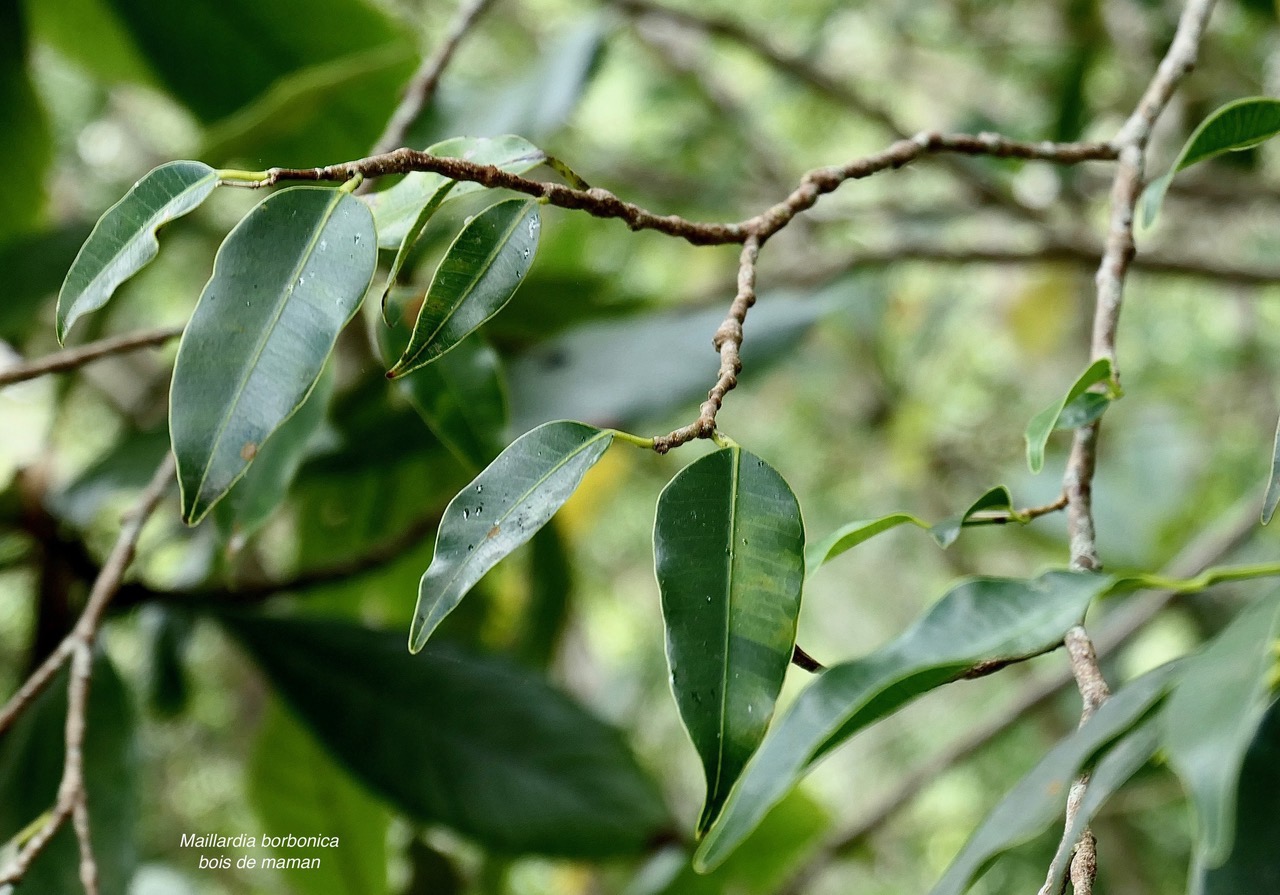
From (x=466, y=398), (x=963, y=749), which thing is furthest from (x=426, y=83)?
(x=963, y=749)

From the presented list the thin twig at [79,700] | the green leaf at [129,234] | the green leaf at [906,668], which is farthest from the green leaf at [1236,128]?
the thin twig at [79,700]

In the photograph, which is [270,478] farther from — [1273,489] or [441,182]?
[1273,489]

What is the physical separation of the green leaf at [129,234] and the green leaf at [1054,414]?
23 centimetres

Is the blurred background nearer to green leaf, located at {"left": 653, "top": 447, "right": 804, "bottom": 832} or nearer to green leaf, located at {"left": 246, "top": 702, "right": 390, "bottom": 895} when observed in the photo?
green leaf, located at {"left": 246, "top": 702, "right": 390, "bottom": 895}

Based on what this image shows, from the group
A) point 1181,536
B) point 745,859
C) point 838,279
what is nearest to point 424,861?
point 745,859

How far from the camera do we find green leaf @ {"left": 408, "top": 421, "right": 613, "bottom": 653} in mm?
271

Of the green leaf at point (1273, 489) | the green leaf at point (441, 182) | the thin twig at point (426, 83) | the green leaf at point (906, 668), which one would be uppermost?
the thin twig at point (426, 83)

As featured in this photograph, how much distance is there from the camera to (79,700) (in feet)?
1.28

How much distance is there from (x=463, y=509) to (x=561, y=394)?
0.37 meters

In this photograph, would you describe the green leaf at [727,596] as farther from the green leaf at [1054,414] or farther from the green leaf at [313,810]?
the green leaf at [313,810]

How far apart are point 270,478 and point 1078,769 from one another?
34cm

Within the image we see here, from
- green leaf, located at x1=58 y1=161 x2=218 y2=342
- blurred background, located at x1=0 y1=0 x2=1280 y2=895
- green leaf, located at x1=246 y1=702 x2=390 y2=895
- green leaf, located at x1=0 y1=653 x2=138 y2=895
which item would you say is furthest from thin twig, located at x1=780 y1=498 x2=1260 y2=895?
green leaf, located at x1=58 y1=161 x2=218 y2=342

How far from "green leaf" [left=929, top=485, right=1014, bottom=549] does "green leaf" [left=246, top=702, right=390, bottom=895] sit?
0.55 metres

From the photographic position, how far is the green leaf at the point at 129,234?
0.27 metres
